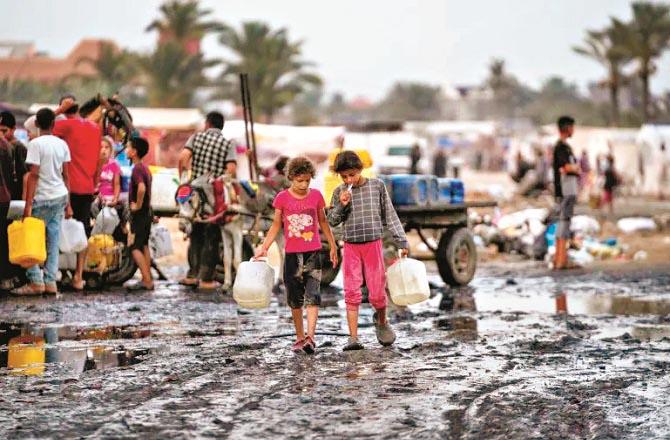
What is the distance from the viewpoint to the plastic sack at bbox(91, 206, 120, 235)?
15727 mm

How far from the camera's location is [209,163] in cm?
1555

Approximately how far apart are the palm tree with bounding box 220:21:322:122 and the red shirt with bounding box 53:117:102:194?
48.7 metres

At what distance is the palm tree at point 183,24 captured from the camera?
6062 cm

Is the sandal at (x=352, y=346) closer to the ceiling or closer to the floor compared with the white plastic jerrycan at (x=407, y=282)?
closer to the floor

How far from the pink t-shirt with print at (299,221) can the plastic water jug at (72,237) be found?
189 inches

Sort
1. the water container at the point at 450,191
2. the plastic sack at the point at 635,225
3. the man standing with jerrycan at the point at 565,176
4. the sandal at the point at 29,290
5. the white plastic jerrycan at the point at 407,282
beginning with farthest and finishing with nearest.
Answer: the plastic sack at the point at 635,225, the man standing with jerrycan at the point at 565,176, the water container at the point at 450,191, the sandal at the point at 29,290, the white plastic jerrycan at the point at 407,282

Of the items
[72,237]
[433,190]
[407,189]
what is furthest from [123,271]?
[433,190]

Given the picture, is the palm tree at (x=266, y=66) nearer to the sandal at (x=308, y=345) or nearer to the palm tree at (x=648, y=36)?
the palm tree at (x=648, y=36)

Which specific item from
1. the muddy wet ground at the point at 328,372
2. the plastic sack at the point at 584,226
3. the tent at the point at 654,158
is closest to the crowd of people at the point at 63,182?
the muddy wet ground at the point at 328,372

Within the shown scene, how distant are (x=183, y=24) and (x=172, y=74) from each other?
2.65 metres

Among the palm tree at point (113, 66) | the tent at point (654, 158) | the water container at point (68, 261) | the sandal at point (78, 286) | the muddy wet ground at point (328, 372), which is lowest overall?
the muddy wet ground at point (328, 372)

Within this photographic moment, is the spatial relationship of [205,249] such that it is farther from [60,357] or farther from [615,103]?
[615,103]

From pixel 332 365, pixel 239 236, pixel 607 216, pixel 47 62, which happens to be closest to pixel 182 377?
pixel 332 365

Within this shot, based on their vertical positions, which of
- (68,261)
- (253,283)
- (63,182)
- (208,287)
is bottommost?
(208,287)
